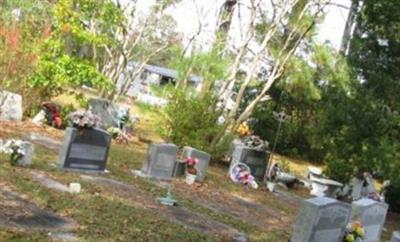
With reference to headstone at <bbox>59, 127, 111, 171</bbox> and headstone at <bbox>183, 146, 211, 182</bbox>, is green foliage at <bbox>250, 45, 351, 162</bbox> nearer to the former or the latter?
headstone at <bbox>183, 146, 211, 182</bbox>

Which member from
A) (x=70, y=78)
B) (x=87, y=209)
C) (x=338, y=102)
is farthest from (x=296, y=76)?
(x=87, y=209)

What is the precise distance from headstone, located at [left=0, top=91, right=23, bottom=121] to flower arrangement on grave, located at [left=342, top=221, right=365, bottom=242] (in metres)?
9.48

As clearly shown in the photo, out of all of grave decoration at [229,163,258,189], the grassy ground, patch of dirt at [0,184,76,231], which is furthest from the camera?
grave decoration at [229,163,258,189]

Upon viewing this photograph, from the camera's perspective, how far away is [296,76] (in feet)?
73.8

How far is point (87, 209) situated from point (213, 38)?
13912 millimetres

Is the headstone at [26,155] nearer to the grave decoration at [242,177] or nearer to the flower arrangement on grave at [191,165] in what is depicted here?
the flower arrangement on grave at [191,165]

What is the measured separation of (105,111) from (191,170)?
5.82 m

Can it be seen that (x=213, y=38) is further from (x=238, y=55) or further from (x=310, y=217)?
(x=310, y=217)

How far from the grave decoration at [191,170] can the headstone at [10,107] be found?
5244mm

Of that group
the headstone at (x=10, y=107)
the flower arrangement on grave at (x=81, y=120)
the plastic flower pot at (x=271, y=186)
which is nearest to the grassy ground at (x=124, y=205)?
the plastic flower pot at (x=271, y=186)

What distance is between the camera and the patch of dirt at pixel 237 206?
11.1 m

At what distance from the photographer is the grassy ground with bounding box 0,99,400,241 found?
25.6 ft

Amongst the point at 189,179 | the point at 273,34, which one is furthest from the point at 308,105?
the point at 189,179

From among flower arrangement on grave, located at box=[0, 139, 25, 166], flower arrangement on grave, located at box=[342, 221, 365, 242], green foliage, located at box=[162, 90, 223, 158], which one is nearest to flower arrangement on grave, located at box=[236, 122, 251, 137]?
green foliage, located at box=[162, 90, 223, 158]
